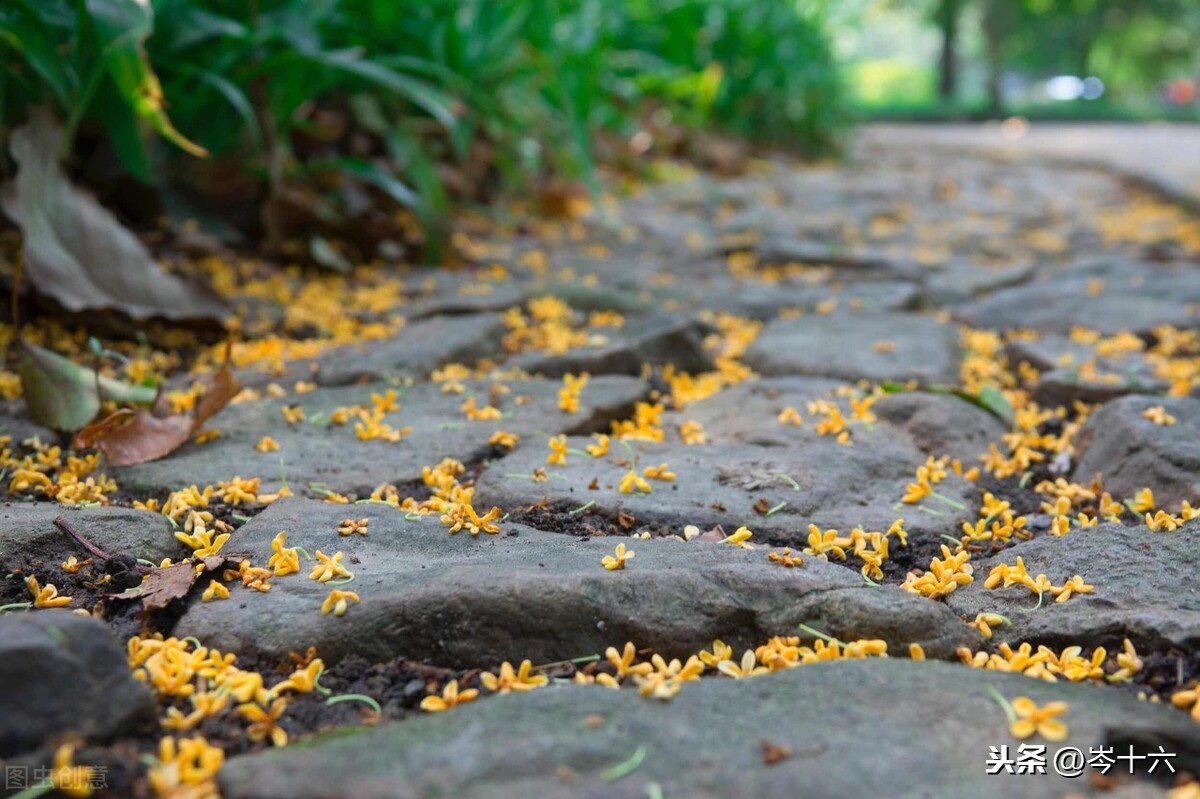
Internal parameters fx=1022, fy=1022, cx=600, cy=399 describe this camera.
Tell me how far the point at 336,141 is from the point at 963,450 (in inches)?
94.6

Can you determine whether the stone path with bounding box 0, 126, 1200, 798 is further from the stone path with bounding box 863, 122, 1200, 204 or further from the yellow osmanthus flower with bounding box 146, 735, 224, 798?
the stone path with bounding box 863, 122, 1200, 204

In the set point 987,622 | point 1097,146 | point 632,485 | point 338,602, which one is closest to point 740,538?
point 632,485

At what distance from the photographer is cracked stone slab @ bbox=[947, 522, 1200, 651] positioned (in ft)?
3.73

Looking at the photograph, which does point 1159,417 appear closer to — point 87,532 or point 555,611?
point 555,611

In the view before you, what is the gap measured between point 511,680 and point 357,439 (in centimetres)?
79

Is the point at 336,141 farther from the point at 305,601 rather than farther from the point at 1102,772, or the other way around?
the point at 1102,772

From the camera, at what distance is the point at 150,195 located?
9.03 feet

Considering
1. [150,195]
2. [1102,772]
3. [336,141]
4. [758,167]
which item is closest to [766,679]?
[1102,772]

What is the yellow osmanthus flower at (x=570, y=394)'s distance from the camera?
6.13 ft

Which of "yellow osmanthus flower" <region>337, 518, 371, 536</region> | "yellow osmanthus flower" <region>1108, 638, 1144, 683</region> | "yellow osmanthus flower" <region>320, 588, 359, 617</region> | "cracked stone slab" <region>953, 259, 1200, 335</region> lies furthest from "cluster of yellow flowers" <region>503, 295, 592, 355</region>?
"yellow osmanthus flower" <region>1108, 638, 1144, 683</region>

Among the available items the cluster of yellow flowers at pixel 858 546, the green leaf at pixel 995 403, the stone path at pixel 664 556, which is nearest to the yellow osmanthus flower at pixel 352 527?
the stone path at pixel 664 556

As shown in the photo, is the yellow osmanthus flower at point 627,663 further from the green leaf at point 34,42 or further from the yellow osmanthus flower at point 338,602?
the green leaf at point 34,42

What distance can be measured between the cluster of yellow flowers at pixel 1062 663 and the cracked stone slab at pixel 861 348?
1039mm

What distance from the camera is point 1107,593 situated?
1.22 metres
